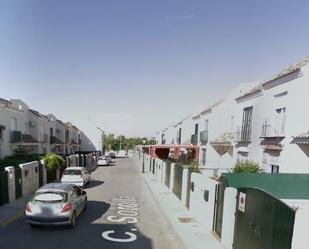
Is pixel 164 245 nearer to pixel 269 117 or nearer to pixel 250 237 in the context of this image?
pixel 250 237

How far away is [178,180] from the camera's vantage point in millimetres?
13133

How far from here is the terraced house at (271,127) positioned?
40.1ft

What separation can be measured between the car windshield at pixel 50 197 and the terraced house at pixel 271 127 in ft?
36.8

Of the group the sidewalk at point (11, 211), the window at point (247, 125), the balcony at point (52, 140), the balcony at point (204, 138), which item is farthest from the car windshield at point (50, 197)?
the balcony at point (52, 140)

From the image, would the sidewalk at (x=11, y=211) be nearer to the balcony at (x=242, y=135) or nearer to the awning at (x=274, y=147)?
the awning at (x=274, y=147)

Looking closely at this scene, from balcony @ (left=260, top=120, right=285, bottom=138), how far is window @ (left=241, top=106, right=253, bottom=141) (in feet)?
6.30

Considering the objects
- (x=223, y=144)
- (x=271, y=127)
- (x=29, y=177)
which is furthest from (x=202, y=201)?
(x=223, y=144)

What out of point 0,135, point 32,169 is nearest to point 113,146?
point 0,135

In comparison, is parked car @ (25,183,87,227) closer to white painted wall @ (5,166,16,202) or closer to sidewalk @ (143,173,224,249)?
sidewalk @ (143,173,224,249)

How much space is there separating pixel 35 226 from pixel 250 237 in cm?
703

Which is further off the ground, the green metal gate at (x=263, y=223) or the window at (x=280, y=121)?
the window at (x=280, y=121)

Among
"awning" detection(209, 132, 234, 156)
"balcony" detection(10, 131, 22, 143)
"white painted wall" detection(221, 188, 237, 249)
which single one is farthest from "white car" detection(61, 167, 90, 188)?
"awning" detection(209, 132, 234, 156)

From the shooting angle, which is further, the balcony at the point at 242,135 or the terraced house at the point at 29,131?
the terraced house at the point at 29,131

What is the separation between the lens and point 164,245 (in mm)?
7176
